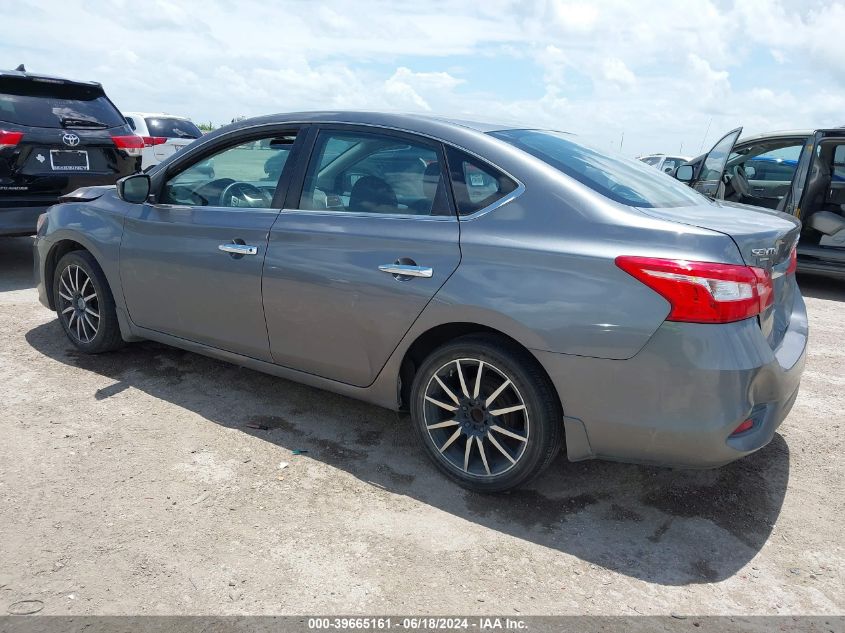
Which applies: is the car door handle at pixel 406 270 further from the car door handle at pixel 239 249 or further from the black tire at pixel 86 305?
the black tire at pixel 86 305

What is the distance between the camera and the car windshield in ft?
9.96

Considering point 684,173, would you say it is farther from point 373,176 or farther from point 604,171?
point 373,176

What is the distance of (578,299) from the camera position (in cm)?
272

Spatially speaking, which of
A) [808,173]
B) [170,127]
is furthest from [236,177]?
[170,127]

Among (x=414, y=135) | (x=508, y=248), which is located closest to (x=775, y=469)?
(x=508, y=248)

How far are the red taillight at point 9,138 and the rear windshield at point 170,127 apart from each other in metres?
8.24

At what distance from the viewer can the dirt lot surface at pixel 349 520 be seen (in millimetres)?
2484

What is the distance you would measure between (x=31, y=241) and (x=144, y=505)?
7.26 meters

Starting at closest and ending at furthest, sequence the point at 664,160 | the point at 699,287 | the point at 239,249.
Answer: the point at 699,287
the point at 239,249
the point at 664,160

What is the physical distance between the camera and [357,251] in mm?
3287

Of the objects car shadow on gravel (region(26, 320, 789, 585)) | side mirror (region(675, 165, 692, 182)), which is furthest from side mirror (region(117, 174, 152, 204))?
side mirror (region(675, 165, 692, 182))

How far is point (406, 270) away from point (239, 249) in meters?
1.07

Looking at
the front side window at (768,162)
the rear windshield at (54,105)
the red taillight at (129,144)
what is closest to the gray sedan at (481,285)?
the rear windshield at (54,105)

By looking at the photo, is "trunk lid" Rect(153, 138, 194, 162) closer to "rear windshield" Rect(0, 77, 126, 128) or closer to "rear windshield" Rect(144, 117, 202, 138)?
"rear windshield" Rect(144, 117, 202, 138)
